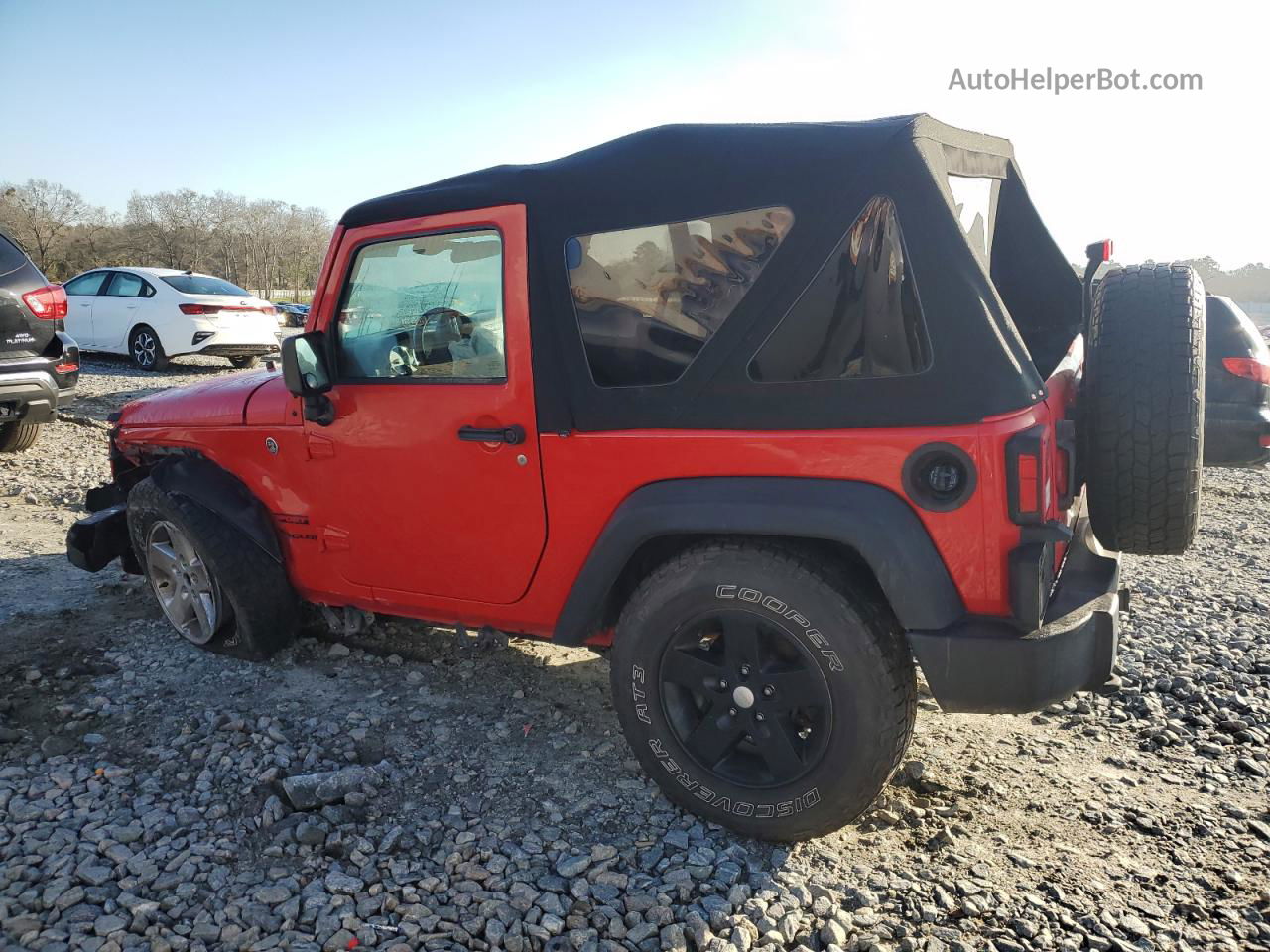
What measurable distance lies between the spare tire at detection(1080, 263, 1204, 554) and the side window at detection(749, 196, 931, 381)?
0.60m

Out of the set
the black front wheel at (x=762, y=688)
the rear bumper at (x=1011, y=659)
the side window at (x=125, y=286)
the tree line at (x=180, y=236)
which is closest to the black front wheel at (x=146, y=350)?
the side window at (x=125, y=286)

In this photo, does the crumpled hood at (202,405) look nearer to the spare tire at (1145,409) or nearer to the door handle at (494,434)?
the door handle at (494,434)

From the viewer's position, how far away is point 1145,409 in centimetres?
246

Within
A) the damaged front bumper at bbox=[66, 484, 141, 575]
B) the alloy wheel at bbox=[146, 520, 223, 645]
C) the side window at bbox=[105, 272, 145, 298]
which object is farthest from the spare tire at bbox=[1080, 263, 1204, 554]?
the side window at bbox=[105, 272, 145, 298]

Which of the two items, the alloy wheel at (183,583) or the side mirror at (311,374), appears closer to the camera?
the side mirror at (311,374)

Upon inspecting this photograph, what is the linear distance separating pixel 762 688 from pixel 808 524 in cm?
53

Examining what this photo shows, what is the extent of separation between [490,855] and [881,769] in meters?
1.18

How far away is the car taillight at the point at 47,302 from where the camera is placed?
6941 millimetres

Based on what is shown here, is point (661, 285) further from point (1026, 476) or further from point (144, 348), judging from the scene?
point (144, 348)

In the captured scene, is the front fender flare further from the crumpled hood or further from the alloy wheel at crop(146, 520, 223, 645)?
the alloy wheel at crop(146, 520, 223, 645)

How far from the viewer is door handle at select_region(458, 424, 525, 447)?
9.70ft

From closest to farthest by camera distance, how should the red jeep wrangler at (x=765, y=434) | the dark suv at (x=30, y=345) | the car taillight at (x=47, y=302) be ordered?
the red jeep wrangler at (x=765, y=434) < the dark suv at (x=30, y=345) < the car taillight at (x=47, y=302)

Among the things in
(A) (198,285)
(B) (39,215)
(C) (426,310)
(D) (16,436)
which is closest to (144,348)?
(A) (198,285)

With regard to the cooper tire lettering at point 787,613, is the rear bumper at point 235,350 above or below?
above
